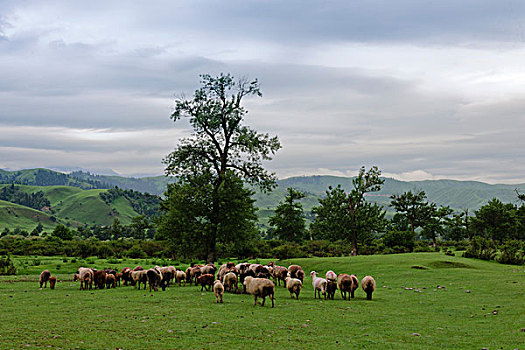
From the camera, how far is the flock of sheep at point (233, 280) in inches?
701

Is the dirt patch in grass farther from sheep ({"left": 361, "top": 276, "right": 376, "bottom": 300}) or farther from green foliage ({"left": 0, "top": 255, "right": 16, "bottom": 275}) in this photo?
green foliage ({"left": 0, "top": 255, "right": 16, "bottom": 275})

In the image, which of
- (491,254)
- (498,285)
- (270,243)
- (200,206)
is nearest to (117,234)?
(270,243)

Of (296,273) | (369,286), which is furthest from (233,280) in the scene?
(369,286)

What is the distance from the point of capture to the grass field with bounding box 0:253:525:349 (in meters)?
10.9

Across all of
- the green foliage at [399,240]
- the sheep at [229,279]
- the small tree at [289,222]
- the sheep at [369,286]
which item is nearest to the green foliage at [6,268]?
the sheep at [229,279]

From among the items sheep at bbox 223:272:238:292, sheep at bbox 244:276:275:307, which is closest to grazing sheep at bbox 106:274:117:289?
sheep at bbox 223:272:238:292

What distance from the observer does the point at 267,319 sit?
1395 centimetres

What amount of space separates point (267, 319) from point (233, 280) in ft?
24.0

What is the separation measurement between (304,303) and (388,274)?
45.8ft

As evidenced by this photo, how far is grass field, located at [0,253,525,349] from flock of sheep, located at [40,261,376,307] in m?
0.70

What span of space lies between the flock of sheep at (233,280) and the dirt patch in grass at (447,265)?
13.0 metres

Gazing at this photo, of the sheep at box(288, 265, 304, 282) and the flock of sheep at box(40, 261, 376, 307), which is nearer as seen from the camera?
the flock of sheep at box(40, 261, 376, 307)

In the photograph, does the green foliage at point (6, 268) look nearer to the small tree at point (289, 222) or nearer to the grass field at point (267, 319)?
the grass field at point (267, 319)

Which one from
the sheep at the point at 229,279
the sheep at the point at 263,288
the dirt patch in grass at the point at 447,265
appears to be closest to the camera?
the sheep at the point at 263,288
